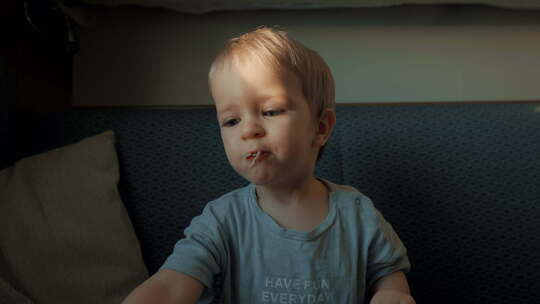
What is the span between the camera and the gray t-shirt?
0.75m

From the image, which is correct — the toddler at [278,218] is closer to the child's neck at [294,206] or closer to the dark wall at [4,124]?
the child's neck at [294,206]

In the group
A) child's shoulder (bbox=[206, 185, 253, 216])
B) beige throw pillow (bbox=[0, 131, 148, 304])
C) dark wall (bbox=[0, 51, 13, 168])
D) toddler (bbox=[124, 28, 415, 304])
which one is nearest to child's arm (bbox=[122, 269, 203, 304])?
toddler (bbox=[124, 28, 415, 304])

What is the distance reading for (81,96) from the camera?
1.60m

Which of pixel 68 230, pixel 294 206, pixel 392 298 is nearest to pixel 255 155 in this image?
pixel 294 206

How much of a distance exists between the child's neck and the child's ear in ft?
0.27

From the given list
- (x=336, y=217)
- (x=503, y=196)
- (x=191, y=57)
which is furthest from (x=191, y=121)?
(x=503, y=196)

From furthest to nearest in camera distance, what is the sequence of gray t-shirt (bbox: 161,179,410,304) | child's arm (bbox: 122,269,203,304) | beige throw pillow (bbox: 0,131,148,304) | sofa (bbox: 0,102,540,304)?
sofa (bbox: 0,102,540,304)
beige throw pillow (bbox: 0,131,148,304)
gray t-shirt (bbox: 161,179,410,304)
child's arm (bbox: 122,269,203,304)

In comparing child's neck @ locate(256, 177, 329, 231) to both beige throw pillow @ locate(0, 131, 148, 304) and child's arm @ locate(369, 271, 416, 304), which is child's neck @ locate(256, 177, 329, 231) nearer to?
child's arm @ locate(369, 271, 416, 304)

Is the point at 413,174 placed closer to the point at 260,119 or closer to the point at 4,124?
the point at 260,119

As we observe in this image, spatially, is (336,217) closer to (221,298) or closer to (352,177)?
(221,298)

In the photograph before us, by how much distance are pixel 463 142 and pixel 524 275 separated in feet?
1.21

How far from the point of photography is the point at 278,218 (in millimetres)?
793

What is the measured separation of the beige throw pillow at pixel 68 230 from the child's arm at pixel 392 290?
0.57 meters

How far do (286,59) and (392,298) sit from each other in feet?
1.47
